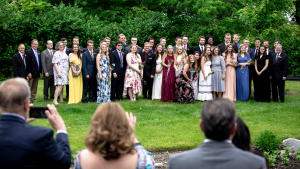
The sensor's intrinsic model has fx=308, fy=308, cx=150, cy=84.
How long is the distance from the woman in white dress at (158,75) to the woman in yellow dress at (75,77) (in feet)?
9.77

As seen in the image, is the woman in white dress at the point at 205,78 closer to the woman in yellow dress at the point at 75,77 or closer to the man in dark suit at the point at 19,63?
the woman in yellow dress at the point at 75,77

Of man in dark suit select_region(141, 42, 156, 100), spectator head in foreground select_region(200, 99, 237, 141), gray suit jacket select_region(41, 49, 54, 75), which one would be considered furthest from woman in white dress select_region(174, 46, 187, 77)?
spectator head in foreground select_region(200, 99, 237, 141)

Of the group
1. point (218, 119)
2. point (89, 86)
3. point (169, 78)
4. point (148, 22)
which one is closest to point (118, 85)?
point (89, 86)

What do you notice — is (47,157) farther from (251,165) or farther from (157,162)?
(157,162)

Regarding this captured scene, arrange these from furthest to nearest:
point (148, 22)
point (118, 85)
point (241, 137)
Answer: point (148, 22), point (118, 85), point (241, 137)

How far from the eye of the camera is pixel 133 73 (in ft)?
39.1

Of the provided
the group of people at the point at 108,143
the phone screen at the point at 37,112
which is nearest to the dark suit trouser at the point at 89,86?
the phone screen at the point at 37,112

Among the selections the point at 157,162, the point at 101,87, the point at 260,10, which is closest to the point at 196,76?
the point at 101,87

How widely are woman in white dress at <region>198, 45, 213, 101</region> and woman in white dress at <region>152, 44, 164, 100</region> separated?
1598 millimetres

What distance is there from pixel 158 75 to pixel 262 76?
13.4 feet

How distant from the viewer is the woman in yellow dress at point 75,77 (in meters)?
11.1

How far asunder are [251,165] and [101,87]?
9679 millimetres

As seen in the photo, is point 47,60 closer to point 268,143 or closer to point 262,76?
point 262,76

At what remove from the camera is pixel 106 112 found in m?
2.27
